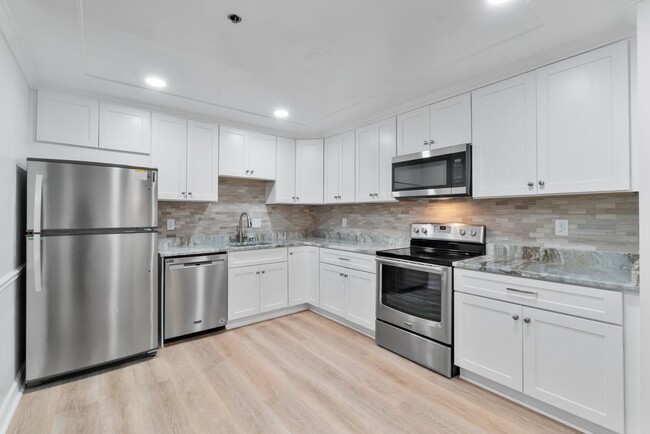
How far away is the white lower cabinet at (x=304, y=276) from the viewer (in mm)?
3785

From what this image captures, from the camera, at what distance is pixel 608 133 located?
189cm

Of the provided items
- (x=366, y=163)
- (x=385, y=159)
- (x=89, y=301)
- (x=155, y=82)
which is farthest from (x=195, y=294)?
(x=385, y=159)

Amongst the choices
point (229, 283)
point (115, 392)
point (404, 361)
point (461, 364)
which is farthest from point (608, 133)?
point (115, 392)

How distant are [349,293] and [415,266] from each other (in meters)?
0.97

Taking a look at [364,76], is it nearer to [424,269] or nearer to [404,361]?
[424,269]

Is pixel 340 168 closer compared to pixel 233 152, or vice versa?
pixel 233 152

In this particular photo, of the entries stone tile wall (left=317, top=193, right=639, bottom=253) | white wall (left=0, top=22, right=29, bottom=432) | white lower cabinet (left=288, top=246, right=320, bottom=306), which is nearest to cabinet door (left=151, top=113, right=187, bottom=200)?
white wall (left=0, top=22, right=29, bottom=432)

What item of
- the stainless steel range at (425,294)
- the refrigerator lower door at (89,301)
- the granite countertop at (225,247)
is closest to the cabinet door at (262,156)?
the granite countertop at (225,247)

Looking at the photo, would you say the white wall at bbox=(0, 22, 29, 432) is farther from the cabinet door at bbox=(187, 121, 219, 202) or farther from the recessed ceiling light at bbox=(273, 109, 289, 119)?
the recessed ceiling light at bbox=(273, 109, 289, 119)

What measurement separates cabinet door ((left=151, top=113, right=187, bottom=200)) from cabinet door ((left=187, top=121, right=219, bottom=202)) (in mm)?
53

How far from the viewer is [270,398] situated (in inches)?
83.5

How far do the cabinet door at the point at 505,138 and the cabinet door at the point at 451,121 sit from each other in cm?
6

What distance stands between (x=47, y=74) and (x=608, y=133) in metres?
3.99

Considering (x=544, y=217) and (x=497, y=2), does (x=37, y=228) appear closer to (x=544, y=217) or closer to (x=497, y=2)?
(x=497, y=2)
